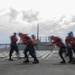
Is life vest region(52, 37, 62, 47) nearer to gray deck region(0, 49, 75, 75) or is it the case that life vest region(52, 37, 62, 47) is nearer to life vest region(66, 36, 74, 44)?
life vest region(66, 36, 74, 44)

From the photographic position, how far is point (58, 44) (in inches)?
734

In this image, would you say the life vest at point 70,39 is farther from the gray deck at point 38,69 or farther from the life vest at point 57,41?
the gray deck at point 38,69

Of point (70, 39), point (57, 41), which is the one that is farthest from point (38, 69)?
point (70, 39)

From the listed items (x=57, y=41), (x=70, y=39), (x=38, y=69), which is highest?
(x=70, y=39)

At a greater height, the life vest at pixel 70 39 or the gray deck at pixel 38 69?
the life vest at pixel 70 39

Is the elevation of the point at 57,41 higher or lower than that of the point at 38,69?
higher

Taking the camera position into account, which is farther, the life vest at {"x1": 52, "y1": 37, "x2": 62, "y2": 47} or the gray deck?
the life vest at {"x1": 52, "y1": 37, "x2": 62, "y2": 47}

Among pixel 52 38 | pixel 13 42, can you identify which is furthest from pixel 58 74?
pixel 13 42

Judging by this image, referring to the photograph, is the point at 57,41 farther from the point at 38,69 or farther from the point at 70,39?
the point at 38,69

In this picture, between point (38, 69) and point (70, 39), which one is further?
point (70, 39)

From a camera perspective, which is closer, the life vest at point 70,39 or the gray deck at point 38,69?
the gray deck at point 38,69

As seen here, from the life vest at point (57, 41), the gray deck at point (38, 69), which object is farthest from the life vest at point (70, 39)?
the gray deck at point (38, 69)

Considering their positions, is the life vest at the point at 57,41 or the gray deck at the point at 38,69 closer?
the gray deck at the point at 38,69

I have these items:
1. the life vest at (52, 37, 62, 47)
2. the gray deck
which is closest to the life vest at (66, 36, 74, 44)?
the life vest at (52, 37, 62, 47)
